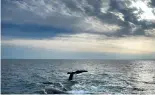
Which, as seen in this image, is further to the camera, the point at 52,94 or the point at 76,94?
the point at 76,94

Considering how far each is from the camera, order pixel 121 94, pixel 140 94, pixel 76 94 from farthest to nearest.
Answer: pixel 140 94, pixel 121 94, pixel 76 94

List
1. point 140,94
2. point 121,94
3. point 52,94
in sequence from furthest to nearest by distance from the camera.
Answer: point 140,94 → point 121,94 → point 52,94

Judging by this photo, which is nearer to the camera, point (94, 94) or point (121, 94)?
point (94, 94)

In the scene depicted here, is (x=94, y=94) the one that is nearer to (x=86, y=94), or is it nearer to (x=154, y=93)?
(x=86, y=94)

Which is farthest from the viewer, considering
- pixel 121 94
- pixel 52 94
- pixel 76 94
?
pixel 121 94

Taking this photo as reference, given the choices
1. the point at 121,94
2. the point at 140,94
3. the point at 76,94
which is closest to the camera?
the point at 76,94

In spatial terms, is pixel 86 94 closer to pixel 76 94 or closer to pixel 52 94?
pixel 76 94

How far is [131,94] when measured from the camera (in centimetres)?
2536

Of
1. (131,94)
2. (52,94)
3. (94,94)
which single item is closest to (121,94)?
(131,94)

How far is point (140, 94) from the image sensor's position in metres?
25.8

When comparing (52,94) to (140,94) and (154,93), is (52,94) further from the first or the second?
(154,93)

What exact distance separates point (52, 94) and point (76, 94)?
2430 millimetres

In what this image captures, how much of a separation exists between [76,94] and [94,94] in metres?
1.54

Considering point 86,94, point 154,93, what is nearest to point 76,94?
point 86,94
